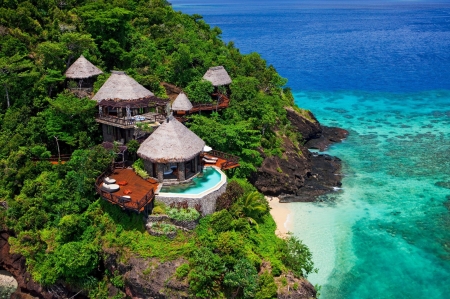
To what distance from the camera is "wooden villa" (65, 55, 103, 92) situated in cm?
3725

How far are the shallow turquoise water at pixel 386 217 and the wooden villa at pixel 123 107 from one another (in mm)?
14363

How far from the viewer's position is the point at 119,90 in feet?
111

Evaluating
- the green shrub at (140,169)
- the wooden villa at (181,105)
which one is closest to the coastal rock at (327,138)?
the wooden villa at (181,105)

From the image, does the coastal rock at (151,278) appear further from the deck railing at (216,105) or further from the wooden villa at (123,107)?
the deck railing at (216,105)

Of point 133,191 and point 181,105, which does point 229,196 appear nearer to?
point 133,191

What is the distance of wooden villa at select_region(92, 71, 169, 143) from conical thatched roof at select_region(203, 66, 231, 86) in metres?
8.68

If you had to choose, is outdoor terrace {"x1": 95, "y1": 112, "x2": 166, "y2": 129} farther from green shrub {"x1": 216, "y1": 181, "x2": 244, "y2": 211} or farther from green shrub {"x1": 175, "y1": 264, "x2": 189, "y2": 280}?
green shrub {"x1": 175, "y1": 264, "x2": 189, "y2": 280}

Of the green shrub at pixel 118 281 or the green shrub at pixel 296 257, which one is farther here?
the green shrub at pixel 296 257

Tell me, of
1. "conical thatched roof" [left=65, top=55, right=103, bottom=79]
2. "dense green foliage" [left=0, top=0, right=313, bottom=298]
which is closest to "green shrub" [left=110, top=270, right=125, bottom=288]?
"dense green foliage" [left=0, top=0, right=313, bottom=298]

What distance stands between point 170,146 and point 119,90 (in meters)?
9.15

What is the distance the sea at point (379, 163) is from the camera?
28703 mm

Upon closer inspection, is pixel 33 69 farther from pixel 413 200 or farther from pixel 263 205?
pixel 413 200

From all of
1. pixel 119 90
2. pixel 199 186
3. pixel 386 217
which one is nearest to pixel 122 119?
pixel 119 90

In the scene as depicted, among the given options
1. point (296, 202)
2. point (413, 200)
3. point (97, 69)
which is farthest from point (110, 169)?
point (413, 200)
